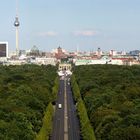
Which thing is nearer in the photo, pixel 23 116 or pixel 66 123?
pixel 23 116

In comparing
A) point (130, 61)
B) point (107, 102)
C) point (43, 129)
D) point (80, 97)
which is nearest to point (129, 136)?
point (43, 129)

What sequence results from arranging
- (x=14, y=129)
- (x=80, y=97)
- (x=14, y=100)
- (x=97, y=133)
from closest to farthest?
(x=14, y=129) → (x=97, y=133) → (x=14, y=100) → (x=80, y=97)

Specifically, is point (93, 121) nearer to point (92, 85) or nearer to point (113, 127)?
point (113, 127)

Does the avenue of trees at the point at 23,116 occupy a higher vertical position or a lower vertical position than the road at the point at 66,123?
higher

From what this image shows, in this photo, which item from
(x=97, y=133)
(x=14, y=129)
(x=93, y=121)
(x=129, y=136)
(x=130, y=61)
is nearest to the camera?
(x=129, y=136)

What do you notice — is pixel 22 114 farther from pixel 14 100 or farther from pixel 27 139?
pixel 14 100

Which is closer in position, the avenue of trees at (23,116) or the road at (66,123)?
the avenue of trees at (23,116)

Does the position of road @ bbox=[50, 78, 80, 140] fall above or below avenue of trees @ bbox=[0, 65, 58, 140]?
below

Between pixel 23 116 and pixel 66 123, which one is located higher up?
pixel 23 116

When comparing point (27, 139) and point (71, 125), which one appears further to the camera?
point (71, 125)

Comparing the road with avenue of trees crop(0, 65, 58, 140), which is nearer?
avenue of trees crop(0, 65, 58, 140)
